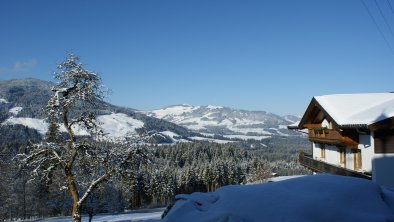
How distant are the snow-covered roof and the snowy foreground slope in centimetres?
1276

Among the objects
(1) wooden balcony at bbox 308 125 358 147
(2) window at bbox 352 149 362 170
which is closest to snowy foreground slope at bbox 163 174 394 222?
(1) wooden balcony at bbox 308 125 358 147

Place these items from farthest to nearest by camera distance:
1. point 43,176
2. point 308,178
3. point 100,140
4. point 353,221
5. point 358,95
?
1. point 358,95
2. point 100,140
3. point 43,176
4. point 308,178
5. point 353,221

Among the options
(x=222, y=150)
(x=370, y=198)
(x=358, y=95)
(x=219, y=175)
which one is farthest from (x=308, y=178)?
(x=222, y=150)

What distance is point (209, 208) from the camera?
3.95 meters

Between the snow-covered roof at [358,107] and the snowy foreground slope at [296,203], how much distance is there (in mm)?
12756

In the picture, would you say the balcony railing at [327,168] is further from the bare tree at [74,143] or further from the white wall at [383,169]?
the bare tree at [74,143]

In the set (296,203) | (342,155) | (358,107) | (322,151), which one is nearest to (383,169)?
(358,107)

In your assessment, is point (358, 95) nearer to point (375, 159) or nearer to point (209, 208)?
point (375, 159)

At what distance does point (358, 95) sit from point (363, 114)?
16.7 feet

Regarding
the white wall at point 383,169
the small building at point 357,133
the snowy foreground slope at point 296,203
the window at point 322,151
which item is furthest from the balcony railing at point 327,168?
the snowy foreground slope at point 296,203

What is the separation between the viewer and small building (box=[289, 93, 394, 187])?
15461 millimetres

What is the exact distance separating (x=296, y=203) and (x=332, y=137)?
18312mm

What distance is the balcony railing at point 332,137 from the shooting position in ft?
61.2

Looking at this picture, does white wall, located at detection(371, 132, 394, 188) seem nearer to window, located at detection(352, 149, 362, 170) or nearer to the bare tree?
window, located at detection(352, 149, 362, 170)
